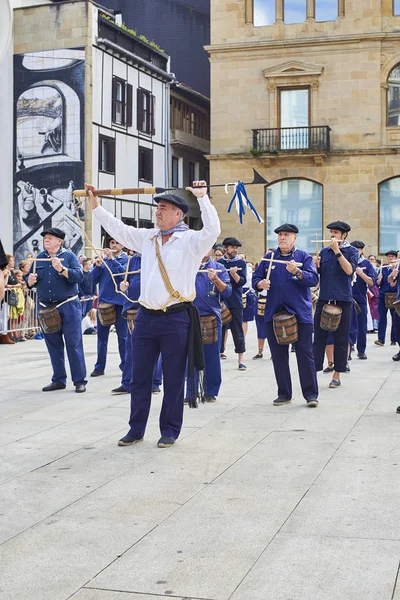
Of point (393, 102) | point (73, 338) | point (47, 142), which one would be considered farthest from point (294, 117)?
point (73, 338)

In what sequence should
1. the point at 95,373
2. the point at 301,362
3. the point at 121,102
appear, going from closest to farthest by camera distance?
the point at 301,362, the point at 95,373, the point at 121,102

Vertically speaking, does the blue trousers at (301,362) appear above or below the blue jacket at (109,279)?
below

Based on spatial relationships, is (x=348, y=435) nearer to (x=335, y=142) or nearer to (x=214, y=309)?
(x=214, y=309)

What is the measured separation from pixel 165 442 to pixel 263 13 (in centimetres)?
3072

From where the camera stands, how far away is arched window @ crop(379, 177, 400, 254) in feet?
115

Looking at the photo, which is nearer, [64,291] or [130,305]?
[130,305]

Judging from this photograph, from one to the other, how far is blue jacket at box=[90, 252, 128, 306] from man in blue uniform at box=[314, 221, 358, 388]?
98.4 inches

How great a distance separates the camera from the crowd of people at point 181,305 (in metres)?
7.60

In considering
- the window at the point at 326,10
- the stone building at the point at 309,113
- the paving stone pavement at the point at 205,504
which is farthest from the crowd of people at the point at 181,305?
the window at the point at 326,10

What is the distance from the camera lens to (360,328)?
50.5 feet

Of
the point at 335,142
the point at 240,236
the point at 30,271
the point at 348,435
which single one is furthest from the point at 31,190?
the point at 348,435

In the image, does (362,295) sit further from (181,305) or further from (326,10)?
(326,10)

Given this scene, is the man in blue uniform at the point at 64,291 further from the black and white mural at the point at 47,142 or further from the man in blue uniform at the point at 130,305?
the black and white mural at the point at 47,142

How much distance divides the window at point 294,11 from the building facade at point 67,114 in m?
5.91
